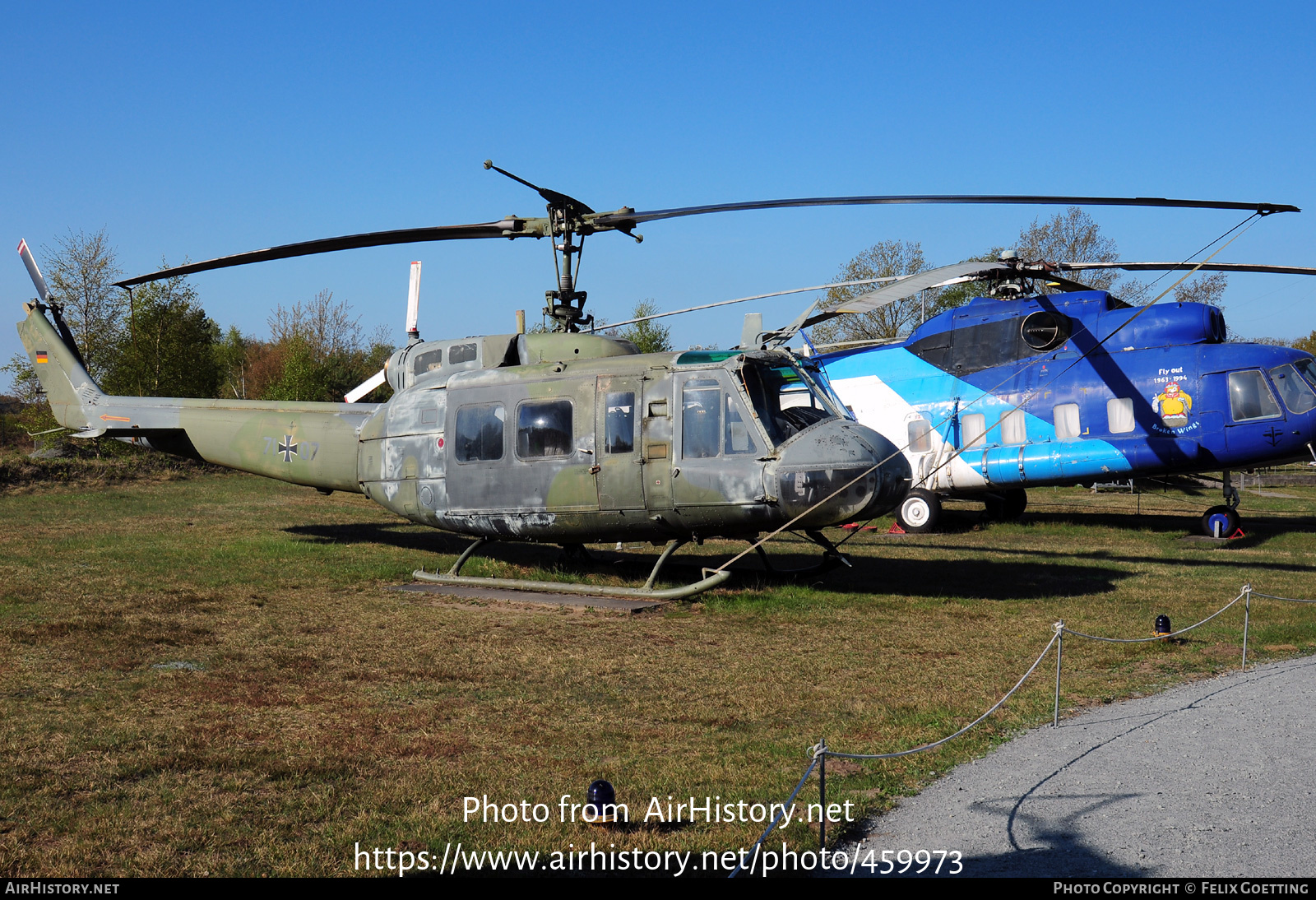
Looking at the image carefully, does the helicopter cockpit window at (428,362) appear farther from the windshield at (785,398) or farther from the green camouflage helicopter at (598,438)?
the windshield at (785,398)

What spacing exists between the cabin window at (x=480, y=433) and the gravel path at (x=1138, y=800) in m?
7.16

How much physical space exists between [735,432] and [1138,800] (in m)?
5.80

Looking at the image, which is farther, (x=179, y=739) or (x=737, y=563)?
(x=737, y=563)

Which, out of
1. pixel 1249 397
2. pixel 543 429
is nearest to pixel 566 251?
pixel 543 429

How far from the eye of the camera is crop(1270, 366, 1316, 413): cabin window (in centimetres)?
1464

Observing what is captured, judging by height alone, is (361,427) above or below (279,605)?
above

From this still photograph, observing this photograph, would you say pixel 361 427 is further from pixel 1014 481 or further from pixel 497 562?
pixel 1014 481

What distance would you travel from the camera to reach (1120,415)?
15.6m

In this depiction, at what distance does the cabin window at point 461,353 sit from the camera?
1217 centimetres

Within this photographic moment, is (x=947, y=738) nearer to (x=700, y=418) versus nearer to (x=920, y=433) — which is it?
(x=700, y=418)

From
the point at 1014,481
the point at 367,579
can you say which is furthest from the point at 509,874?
the point at 1014,481

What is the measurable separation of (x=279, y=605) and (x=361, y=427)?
3307 millimetres

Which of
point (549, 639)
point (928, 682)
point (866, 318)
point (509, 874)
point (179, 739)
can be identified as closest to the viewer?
point (509, 874)

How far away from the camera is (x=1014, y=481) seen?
1662 cm
